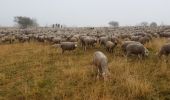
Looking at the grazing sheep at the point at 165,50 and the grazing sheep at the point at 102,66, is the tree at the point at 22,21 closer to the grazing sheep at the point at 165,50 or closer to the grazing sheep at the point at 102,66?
the grazing sheep at the point at 165,50

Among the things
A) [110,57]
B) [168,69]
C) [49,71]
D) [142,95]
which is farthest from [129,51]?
[142,95]

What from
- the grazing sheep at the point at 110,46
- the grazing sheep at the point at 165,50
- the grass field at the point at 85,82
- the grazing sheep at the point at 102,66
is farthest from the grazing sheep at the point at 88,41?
the grazing sheep at the point at 102,66

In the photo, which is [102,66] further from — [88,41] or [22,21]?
[22,21]

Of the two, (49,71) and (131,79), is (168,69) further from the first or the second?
(49,71)

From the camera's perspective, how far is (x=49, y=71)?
15.3m

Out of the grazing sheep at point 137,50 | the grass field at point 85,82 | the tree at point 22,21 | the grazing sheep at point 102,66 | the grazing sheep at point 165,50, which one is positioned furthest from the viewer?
the tree at point 22,21

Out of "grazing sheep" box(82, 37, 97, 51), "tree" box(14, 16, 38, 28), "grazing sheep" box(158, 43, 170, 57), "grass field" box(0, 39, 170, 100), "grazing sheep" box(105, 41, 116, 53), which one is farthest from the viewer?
"tree" box(14, 16, 38, 28)

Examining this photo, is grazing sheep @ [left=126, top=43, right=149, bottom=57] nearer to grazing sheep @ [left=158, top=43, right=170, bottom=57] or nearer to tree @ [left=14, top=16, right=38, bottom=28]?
grazing sheep @ [left=158, top=43, right=170, bottom=57]

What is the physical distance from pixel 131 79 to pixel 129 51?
5.13 meters

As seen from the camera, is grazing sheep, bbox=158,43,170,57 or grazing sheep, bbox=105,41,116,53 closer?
grazing sheep, bbox=158,43,170,57

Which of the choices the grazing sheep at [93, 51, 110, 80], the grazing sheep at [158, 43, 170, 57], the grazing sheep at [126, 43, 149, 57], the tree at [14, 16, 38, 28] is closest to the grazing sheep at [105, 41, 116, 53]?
the grazing sheep at [126, 43, 149, 57]

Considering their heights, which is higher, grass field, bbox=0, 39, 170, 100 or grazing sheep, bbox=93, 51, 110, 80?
grazing sheep, bbox=93, 51, 110, 80

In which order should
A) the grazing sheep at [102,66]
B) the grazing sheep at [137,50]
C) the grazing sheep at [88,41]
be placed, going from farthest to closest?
the grazing sheep at [88,41]
the grazing sheep at [137,50]
the grazing sheep at [102,66]

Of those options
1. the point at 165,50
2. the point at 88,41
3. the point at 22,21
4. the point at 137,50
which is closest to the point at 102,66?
the point at 137,50
